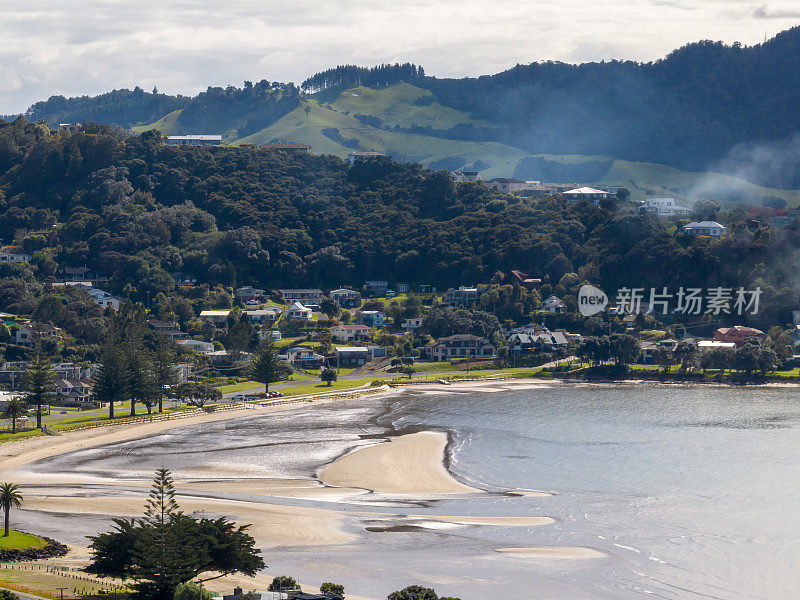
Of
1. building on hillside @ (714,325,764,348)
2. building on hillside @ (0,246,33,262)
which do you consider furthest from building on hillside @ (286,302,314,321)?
building on hillside @ (714,325,764,348)

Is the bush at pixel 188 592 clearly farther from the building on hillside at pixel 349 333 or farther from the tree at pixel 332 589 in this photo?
the building on hillside at pixel 349 333

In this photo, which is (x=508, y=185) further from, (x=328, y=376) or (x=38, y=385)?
(x=38, y=385)

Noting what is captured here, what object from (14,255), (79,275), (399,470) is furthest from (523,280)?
(399,470)

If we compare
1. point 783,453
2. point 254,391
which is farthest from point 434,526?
point 254,391

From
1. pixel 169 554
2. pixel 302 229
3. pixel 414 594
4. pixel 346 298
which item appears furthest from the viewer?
pixel 302 229

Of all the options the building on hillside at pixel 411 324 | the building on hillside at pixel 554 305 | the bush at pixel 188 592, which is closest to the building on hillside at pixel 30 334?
the building on hillside at pixel 411 324

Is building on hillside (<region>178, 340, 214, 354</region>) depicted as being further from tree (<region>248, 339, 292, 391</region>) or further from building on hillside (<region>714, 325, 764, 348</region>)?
building on hillside (<region>714, 325, 764, 348</region>)
